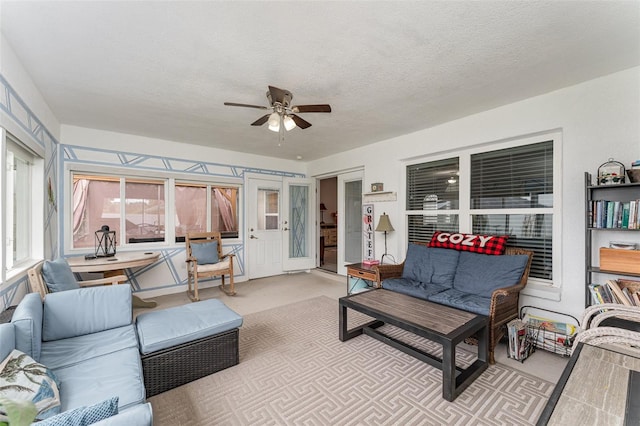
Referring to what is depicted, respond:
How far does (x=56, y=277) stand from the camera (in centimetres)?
226

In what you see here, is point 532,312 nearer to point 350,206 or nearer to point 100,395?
point 350,206

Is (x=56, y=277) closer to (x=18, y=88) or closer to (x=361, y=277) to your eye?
(x=18, y=88)

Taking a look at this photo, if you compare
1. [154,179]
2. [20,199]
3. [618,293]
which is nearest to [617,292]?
[618,293]

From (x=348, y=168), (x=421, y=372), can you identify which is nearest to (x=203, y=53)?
(x=421, y=372)

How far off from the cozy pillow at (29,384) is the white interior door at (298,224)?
4501 millimetres

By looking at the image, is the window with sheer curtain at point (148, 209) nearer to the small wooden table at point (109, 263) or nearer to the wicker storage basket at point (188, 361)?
the small wooden table at point (109, 263)

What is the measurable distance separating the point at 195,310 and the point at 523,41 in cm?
339

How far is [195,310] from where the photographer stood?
2449 mm

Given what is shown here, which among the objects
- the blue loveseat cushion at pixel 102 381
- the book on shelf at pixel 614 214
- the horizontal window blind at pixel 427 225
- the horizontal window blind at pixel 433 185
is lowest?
the blue loveseat cushion at pixel 102 381

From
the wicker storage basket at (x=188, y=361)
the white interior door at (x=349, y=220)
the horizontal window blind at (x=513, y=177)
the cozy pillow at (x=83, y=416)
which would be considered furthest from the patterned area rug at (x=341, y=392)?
the white interior door at (x=349, y=220)

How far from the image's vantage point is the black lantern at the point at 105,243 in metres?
3.53

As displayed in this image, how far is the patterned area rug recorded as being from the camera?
173 cm

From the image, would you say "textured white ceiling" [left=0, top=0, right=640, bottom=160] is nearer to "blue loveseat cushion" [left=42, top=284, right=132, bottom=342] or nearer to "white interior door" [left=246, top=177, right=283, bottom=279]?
"blue loveseat cushion" [left=42, top=284, right=132, bottom=342]

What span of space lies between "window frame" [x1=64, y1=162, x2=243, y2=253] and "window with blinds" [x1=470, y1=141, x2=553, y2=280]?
13.1 ft
